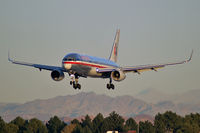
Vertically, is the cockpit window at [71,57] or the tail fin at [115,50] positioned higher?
the tail fin at [115,50]

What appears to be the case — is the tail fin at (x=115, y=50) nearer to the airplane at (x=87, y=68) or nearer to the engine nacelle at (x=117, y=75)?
the airplane at (x=87, y=68)

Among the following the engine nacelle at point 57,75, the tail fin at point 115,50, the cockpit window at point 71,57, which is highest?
the tail fin at point 115,50

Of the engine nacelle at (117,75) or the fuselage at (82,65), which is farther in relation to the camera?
the engine nacelle at (117,75)

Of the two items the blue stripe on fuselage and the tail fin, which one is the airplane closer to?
the blue stripe on fuselage

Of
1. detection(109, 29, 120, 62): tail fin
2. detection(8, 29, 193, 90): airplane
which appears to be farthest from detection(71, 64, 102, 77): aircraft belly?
detection(109, 29, 120, 62): tail fin

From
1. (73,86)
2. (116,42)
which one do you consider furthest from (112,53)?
(73,86)

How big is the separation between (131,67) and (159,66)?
5.24 m

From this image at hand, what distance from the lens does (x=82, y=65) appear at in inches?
3482

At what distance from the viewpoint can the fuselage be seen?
86688 millimetres

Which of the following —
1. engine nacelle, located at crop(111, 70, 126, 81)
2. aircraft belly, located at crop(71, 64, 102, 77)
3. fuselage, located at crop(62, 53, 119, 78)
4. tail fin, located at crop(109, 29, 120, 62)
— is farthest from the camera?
tail fin, located at crop(109, 29, 120, 62)

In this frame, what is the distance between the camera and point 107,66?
99500 millimetres

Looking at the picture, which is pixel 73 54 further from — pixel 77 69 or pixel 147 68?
pixel 147 68

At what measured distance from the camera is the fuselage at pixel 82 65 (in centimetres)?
8669

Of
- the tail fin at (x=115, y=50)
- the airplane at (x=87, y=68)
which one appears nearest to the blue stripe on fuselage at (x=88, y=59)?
the airplane at (x=87, y=68)
